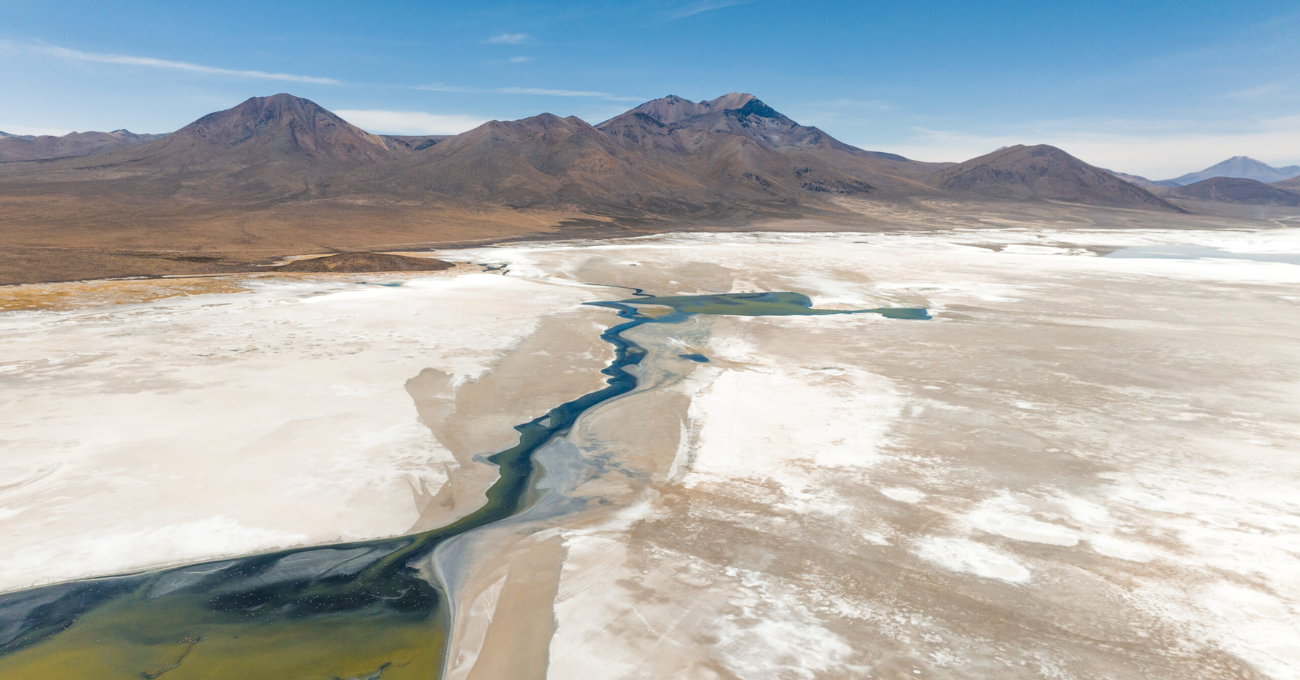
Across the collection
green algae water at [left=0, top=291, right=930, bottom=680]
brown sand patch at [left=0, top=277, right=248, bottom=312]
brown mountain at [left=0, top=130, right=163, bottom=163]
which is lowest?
green algae water at [left=0, top=291, right=930, bottom=680]

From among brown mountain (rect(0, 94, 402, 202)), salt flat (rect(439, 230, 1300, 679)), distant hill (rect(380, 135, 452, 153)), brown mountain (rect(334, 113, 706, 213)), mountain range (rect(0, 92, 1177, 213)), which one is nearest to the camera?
salt flat (rect(439, 230, 1300, 679))

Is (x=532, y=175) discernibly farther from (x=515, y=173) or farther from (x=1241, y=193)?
(x=1241, y=193)

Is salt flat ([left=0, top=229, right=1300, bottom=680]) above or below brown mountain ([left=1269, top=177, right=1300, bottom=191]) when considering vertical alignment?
below

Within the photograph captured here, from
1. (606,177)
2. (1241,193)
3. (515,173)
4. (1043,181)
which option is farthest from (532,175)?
(1241,193)

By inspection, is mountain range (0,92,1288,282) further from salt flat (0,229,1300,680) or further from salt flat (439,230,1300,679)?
salt flat (439,230,1300,679)

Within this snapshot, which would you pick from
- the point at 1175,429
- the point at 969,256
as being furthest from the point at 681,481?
the point at 969,256

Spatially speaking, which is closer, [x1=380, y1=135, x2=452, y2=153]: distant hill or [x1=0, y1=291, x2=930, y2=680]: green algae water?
[x1=0, y1=291, x2=930, y2=680]: green algae water

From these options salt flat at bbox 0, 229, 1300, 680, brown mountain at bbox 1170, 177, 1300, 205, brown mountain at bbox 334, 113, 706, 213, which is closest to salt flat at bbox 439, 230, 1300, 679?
salt flat at bbox 0, 229, 1300, 680

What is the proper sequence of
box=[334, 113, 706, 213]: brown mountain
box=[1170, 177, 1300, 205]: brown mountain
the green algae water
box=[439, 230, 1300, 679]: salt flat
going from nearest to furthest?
box=[439, 230, 1300, 679]: salt flat
the green algae water
box=[334, 113, 706, 213]: brown mountain
box=[1170, 177, 1300, 205]: brown mountain
